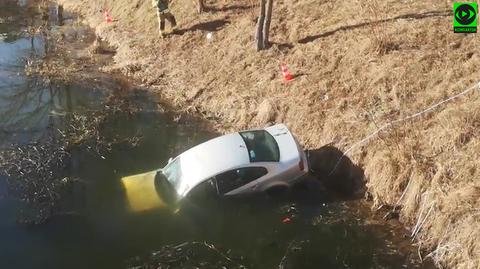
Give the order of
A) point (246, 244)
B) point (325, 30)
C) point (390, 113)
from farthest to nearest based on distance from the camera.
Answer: point (325, 30)
point (390, 113)
point (246, 244)

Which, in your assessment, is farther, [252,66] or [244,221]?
[252,66]

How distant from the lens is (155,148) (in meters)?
14.1

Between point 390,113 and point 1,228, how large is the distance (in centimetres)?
920

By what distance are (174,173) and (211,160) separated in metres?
1.01

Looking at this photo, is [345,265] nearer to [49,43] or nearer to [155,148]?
[155,148]

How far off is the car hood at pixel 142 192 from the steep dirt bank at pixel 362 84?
12.1ft

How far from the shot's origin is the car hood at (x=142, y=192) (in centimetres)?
1122

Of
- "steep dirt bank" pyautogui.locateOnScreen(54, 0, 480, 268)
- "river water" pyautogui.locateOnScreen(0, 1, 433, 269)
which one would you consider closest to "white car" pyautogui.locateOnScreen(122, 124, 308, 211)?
"river water" pyautogui.locateOnScreen(0, 1, 433, 269)

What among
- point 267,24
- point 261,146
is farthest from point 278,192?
point 267,24

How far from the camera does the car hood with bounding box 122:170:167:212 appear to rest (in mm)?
11219

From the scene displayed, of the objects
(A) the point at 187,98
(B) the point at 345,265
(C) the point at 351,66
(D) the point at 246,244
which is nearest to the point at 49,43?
(A) the point at 187,98

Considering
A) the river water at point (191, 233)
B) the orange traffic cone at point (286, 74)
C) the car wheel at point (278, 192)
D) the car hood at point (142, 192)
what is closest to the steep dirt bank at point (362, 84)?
the orange traffic cone at point (286, 74)

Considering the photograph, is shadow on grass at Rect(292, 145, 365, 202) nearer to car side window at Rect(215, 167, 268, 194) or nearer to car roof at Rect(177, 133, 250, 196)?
car side window at Rect(215, 167, 268, 194)

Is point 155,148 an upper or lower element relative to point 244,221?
upper
